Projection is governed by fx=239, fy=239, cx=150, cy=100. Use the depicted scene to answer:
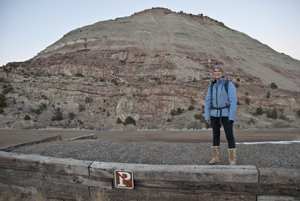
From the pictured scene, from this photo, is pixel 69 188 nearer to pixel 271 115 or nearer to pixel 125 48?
pixel 271 115

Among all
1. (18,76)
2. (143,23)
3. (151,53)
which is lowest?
(18,76)

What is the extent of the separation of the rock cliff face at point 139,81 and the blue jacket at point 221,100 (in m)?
16.0

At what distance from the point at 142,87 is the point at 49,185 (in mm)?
28373

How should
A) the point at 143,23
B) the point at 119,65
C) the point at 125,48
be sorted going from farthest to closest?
1. the point at 143,23
2. the point at 125,48
3. the point at 119,65

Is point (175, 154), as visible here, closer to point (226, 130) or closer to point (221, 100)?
point (226, 130)

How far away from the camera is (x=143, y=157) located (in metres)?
5.28

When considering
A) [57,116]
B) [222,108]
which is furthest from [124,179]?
[57,116]

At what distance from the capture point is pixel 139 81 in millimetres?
34875

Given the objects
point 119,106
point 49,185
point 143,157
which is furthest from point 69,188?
point 119,106

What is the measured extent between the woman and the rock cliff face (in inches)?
626

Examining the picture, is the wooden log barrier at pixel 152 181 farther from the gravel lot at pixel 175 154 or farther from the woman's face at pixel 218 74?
the woman's face at pixel 218 74

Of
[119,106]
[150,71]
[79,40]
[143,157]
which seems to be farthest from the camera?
[79,40]

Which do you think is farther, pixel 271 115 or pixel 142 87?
pixel 142 87

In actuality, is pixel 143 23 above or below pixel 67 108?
above
